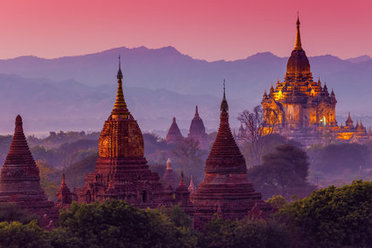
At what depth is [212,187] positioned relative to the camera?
65.6 metres

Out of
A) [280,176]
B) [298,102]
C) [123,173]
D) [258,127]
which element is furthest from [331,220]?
[298,102]

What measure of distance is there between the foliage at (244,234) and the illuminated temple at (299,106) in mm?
123874

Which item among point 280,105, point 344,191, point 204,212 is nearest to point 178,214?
point 204,212

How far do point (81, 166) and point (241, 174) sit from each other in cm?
5747

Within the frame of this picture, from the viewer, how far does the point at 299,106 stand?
188875 millimetres

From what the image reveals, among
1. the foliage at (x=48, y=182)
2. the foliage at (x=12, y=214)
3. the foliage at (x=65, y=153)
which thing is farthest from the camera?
the foliage at (x=65, y=153)

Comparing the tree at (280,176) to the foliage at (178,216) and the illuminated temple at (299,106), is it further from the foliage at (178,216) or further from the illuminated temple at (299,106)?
the illuminated temple at (299,106)

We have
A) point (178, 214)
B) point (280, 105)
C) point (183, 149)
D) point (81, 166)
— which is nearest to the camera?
point (178, 214)

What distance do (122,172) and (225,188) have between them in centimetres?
634

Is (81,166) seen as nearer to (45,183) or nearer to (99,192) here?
(45,183)

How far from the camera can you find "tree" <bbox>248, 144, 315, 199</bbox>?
115562mm

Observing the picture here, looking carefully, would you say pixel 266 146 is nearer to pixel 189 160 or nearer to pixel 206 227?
pixel 189 160

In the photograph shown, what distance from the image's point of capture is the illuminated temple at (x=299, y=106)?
610ft

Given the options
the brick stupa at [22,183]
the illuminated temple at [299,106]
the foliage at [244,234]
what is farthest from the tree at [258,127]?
the foliage at [244,234]
